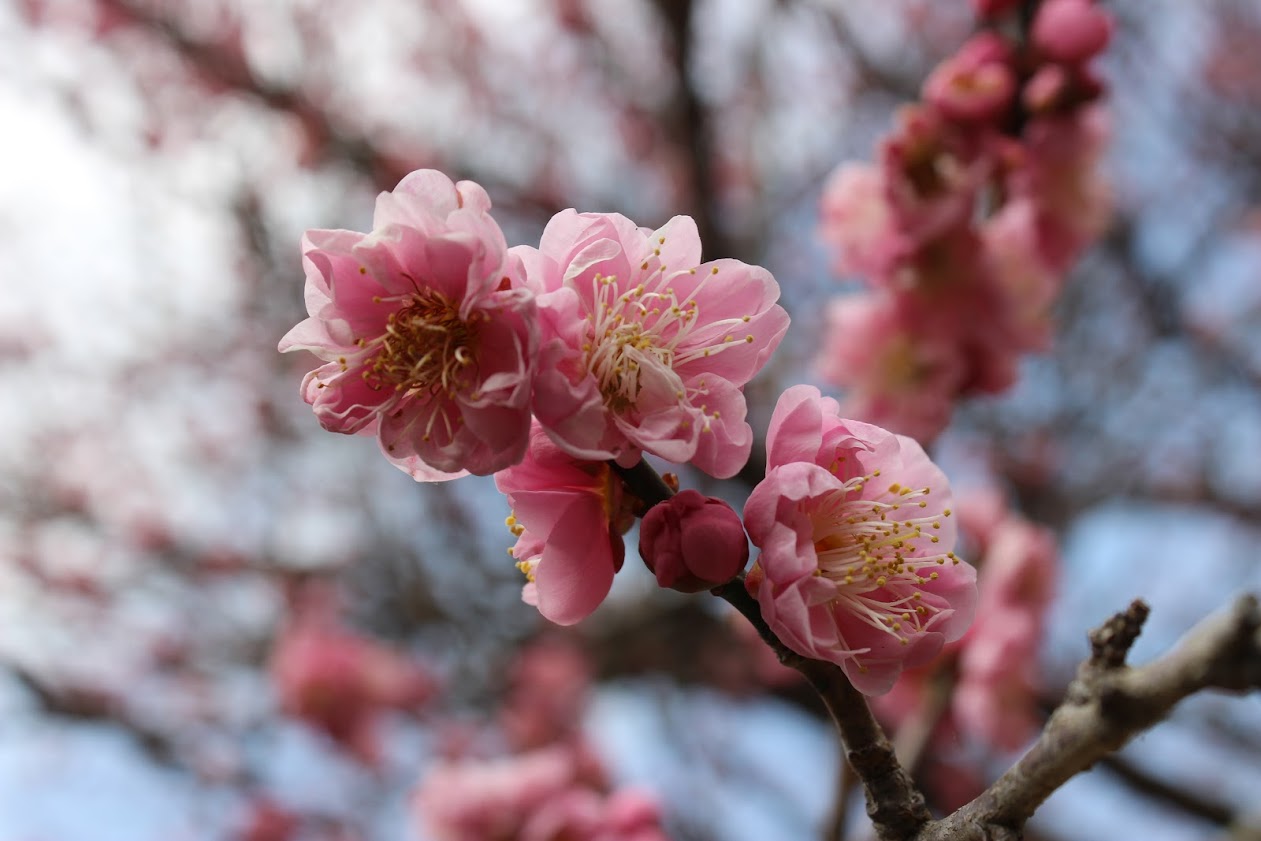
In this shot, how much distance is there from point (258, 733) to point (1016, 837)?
4128mm

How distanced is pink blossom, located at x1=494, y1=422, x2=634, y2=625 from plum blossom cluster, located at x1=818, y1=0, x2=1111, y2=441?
4.06 feet

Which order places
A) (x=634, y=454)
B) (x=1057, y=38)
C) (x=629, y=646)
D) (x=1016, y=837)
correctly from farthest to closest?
(x=629, y=646), (x=1057, y=38), (x=634, y=454), (x=1016, y=837)

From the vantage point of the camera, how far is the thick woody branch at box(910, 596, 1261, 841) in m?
0.56

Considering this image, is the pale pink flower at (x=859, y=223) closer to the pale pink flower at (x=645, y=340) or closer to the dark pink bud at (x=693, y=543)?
the pale pink flower at (x=645, y=340)

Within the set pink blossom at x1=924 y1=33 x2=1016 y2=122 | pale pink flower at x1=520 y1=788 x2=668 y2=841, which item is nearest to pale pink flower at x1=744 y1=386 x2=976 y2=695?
pale pink flower at x1=520 y1=788 x2=668 y2=841

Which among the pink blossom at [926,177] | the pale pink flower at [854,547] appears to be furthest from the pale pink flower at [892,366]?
the pale pink flower at [854,547]

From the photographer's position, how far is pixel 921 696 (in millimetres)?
2068

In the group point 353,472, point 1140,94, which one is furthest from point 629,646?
point 1140,94

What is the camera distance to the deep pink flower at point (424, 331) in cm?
73

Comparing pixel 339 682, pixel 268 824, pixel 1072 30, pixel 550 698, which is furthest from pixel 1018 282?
pixel 268 824

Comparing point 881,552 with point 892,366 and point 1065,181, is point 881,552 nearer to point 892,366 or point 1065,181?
point 892,366

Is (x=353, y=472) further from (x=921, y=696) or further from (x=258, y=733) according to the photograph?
(x=921, y=696)

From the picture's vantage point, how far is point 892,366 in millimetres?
2035

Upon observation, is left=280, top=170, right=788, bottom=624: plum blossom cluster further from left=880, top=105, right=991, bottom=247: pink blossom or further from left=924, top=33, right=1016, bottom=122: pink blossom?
left=924, top=33, right=1016, bottom=122: pink blossom
